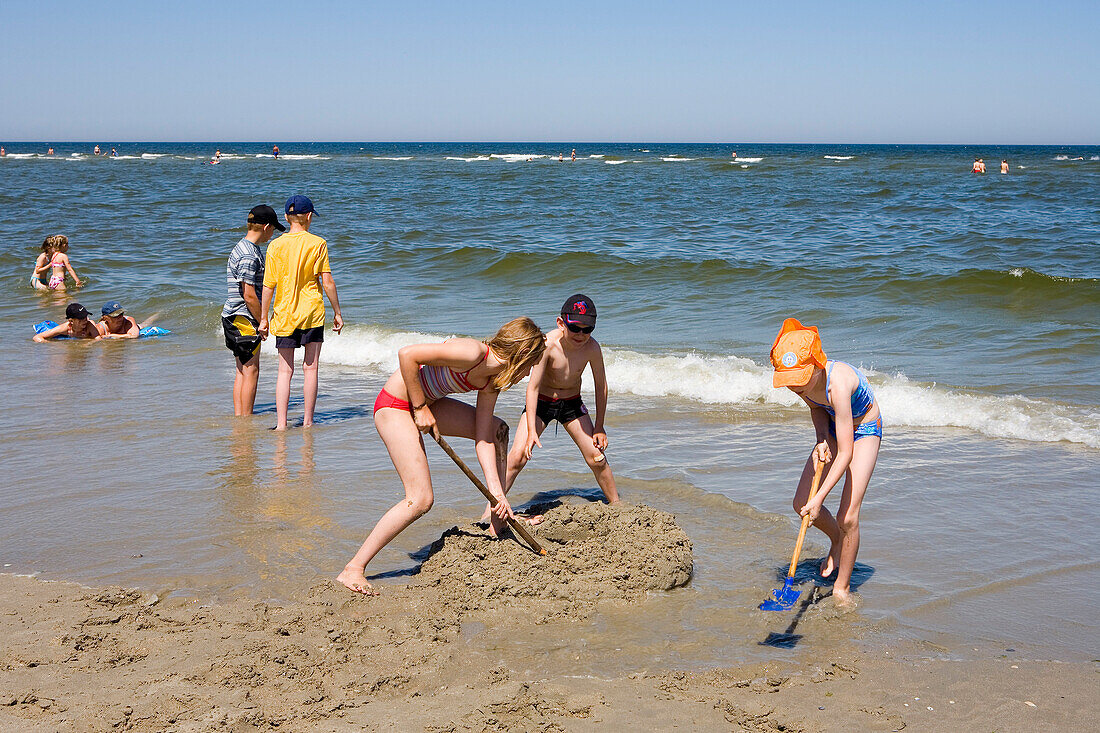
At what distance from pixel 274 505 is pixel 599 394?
6.57ft

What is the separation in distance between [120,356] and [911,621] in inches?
338

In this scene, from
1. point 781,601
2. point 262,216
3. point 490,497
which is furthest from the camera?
point 262,216

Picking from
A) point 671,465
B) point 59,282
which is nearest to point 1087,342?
point 671,465

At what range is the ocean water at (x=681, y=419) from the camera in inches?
173

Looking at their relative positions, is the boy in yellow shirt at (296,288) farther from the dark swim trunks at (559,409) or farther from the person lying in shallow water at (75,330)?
the person lying in shallow water at (75,330)

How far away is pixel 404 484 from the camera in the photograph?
4.18m

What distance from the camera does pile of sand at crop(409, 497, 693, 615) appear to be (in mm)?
4129

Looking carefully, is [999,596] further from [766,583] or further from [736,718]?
[736,718]

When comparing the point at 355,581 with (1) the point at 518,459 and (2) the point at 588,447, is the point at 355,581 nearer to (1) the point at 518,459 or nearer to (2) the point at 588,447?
(1) the point at 518,459

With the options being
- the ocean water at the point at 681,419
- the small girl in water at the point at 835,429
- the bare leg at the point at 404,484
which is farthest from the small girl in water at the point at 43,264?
the small girl in water at the point at 835,429

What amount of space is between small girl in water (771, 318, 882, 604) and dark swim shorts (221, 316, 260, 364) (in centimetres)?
444

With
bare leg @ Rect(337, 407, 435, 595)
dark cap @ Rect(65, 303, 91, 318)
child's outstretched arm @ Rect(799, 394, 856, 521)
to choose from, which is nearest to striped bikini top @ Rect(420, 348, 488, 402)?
bare leg @ Rect(337, 407, 435, 595)

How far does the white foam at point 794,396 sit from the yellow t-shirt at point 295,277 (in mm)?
2458

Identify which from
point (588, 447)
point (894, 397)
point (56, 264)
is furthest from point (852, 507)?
point (56, 264)
